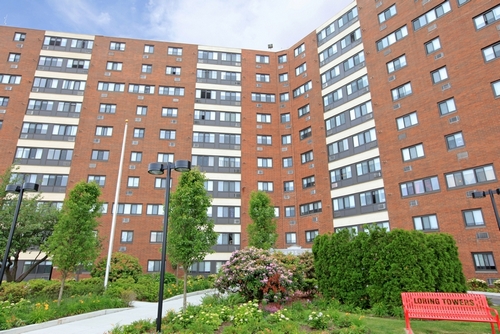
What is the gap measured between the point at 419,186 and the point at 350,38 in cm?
1924

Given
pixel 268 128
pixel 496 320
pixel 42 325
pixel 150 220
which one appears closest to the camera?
pixel 496 320

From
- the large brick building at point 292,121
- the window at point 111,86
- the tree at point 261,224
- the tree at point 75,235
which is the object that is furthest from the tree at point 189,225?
the window at point 111,86

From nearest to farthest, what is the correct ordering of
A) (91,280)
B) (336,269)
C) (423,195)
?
(336,269) → (91,280) → (423,195)

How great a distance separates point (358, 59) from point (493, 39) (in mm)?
12445

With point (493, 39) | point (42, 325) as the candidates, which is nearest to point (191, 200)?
point (42, 325)

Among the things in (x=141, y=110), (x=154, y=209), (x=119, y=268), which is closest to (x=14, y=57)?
(x=141, y=110)

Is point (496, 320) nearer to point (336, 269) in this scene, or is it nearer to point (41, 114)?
point (336, 269)

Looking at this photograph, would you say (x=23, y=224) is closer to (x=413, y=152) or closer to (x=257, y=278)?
(x=257, y=278)

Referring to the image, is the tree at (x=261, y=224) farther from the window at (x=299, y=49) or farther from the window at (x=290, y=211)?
the window at (x=299, y=49)

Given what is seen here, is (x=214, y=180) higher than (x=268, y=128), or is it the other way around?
(x=268, y=128)

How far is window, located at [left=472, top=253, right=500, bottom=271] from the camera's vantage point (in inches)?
872

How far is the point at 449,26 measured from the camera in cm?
2708

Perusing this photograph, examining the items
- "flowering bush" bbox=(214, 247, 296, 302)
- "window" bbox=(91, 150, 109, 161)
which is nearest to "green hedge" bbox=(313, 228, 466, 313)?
"flowering bush" bbox=(214, 247, 296, 302)

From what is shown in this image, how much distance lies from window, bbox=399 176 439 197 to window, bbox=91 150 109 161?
30.8 metres
